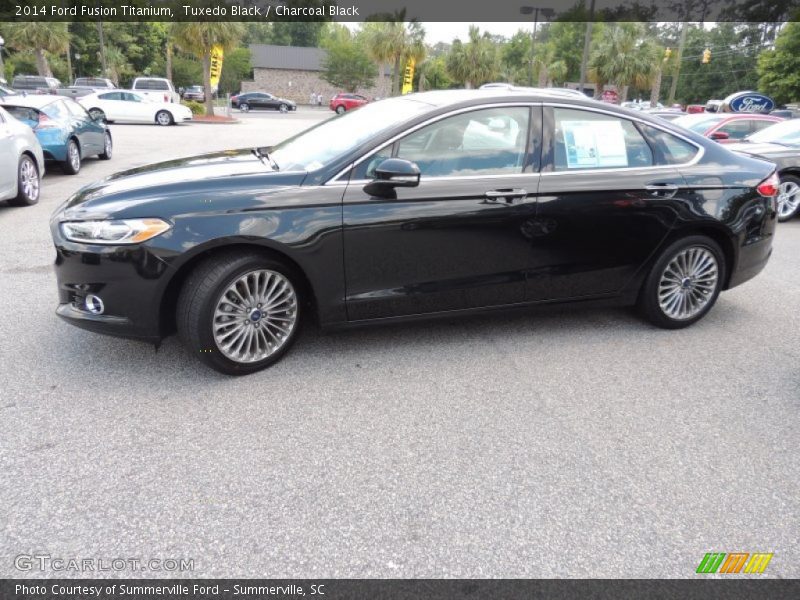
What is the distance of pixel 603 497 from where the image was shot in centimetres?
274

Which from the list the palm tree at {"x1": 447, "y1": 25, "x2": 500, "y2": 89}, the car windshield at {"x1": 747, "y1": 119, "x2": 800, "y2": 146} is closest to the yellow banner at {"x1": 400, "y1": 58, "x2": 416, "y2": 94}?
the palm tree at {"x1": 447, "y1": 25, "x2": 500, "y2": 89}

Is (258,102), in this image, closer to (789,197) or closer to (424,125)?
(789,197)

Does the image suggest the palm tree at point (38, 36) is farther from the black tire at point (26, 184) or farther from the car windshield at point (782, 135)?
the car windshield at point (782, 135)

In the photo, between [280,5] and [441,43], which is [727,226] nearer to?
[280,5]

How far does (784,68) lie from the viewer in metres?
34.1

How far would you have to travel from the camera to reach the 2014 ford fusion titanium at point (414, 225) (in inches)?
137

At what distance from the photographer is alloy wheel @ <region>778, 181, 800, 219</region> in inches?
370

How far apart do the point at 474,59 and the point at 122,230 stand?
53.3 metres

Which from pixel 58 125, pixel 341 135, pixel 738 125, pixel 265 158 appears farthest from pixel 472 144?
pixel 738 125

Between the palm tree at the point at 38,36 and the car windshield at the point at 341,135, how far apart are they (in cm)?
4050

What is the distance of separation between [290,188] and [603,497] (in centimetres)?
228

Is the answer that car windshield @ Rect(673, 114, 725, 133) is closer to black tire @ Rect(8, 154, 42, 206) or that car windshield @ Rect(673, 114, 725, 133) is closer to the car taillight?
the car taillight

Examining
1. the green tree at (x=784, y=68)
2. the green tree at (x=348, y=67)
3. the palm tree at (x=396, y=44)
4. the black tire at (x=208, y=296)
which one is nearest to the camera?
the black tire at (x=208, y=296)

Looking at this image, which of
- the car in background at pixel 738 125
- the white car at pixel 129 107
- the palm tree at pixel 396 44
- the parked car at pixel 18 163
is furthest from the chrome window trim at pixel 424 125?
the palm tree at pixel 396 44
